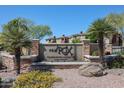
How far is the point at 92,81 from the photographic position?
17.6 m

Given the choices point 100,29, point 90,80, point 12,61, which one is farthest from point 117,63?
point 12,61

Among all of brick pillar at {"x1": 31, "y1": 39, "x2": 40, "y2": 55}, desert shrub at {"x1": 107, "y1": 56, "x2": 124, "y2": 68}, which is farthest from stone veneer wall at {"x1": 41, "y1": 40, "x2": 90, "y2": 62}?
desert shrub at {"x1": 107, "y1": 56, "x2": 124, "y2": 68}

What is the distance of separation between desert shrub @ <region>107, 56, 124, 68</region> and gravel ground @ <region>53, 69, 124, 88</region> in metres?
1.75

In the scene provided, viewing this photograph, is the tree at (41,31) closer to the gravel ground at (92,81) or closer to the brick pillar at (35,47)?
the brick pillar at (35,47)

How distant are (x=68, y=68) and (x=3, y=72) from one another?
13.2ft

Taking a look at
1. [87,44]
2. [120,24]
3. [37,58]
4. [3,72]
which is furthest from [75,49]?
[120,24]

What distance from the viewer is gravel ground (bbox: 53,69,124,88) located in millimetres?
15961

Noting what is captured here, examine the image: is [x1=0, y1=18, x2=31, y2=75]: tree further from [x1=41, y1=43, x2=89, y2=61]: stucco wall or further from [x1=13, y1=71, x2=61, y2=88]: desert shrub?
[x1=41, y1=43, x2=89, y2=61]: stucco wall

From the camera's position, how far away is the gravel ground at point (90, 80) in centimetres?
1596

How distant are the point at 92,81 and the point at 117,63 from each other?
5.13 meters

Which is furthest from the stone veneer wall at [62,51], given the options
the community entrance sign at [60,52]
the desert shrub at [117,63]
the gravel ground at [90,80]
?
the gravel ground at [90,80]

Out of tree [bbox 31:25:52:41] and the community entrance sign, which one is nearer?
the community entrance sign

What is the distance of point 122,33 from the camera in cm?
4738

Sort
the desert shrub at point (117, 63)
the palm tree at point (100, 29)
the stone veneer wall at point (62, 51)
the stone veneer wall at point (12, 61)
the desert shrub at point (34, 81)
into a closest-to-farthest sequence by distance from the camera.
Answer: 1. the desert shrub at point (34, 81)
2. the palm tree at point (100, 29)
3. the desert shrub at point (117, 63)
4. the stone veneer wall at point (12, 61)
5. the stone veneer wall at point (62, 51)
